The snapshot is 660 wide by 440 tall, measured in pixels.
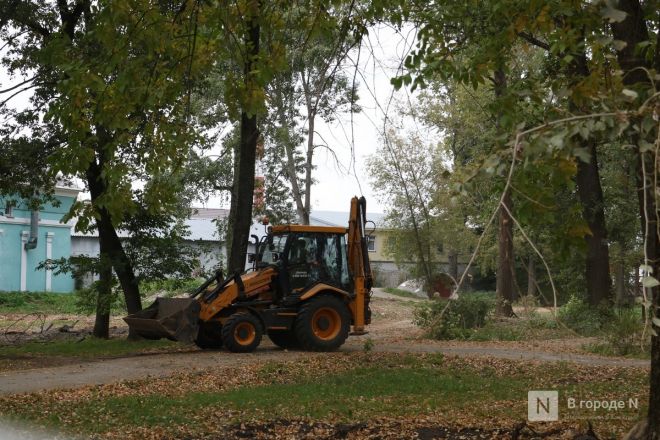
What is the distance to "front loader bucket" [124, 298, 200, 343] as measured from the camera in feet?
54.9

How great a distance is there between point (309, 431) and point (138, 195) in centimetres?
1229

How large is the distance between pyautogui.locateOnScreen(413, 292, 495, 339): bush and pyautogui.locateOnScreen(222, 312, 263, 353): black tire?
20.6 ft

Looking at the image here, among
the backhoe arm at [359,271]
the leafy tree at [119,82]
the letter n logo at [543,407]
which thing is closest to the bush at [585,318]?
the backhoe arm at [359,271]

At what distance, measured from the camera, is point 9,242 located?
44.0 m

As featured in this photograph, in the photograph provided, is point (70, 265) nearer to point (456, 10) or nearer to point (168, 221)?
point (168, 221)

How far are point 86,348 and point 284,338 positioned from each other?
4864 mm

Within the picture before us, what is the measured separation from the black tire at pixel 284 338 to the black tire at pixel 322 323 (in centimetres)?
52

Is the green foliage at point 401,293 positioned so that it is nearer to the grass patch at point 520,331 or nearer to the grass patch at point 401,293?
the grass patch at point 401,293

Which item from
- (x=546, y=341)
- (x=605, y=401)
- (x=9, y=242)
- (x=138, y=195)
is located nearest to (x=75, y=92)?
(x=605, y=401)

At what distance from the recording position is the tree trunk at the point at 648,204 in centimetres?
506

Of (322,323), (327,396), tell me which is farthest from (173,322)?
(327,396)

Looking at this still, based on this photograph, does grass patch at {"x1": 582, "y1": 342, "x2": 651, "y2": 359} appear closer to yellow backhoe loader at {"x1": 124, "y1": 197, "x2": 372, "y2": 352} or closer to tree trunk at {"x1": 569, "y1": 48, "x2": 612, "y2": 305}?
yellow backhoe loader at {"x1": 124, "y1": 197, "x2": 372, "y2": 352}

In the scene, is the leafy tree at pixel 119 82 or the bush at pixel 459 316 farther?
the bush at pixel 459 316

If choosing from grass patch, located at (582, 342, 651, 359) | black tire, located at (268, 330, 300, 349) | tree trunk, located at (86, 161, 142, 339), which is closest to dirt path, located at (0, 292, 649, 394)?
black tire, located at (268, 330, 300, 349)
